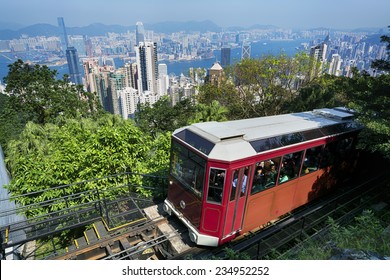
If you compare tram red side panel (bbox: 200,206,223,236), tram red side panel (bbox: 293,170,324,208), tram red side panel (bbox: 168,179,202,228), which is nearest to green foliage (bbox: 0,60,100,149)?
tram red side panel (bbox: 168,179,202,228)

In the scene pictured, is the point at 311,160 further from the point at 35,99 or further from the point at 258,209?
the point at 35,99

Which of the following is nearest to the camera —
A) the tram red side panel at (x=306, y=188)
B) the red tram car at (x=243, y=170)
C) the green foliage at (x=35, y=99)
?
the red tram car at (x=243, y=170)

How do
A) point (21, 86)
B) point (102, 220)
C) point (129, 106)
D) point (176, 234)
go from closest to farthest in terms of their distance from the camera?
point (176, 234), point (102, 220), point (21, 86), point (129, 106)

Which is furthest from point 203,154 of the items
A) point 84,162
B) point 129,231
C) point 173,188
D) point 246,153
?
point 84,162

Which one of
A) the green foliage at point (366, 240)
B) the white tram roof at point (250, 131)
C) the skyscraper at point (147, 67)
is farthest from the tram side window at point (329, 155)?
the skyscraper at point (147, 67)

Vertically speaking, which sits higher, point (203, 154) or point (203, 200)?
point (203, 154)

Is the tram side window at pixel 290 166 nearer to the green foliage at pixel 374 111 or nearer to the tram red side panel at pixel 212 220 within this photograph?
the green foliage at pixel 374 111

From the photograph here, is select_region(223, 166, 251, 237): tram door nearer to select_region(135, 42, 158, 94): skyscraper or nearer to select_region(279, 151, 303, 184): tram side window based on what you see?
select_region(279, 151, 303, 184): tram side window

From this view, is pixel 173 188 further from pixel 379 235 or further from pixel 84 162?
pixel 379 235
